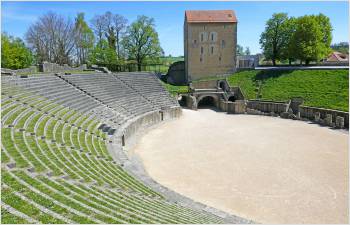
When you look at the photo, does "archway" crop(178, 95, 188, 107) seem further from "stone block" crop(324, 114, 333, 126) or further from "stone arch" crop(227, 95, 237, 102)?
"stone block" crop(324, 114, 333, 126)

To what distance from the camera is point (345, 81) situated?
34.4 m

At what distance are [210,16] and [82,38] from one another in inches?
880

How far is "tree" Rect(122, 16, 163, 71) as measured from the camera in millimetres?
48881

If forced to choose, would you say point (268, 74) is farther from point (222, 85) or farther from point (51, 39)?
point (51, 39)

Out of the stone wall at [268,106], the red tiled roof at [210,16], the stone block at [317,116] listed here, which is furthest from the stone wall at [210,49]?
the stone block at [317,116]

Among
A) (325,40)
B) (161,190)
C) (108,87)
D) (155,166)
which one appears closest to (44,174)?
(161,190)

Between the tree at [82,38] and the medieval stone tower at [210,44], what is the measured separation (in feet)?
57.7

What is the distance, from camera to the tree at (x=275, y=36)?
4709cm

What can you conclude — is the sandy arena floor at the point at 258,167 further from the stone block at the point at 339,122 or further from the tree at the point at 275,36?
the tree at the point at 275,36

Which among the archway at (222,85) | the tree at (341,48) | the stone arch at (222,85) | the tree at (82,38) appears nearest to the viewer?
the stone arch at (222,85)

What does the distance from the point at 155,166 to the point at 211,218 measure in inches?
307

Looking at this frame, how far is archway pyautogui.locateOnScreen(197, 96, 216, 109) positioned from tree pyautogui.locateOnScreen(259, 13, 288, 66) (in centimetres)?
1526

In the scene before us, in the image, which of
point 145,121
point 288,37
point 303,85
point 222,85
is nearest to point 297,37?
point 288,37

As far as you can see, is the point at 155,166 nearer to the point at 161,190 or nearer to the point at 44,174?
the point at 161,190
